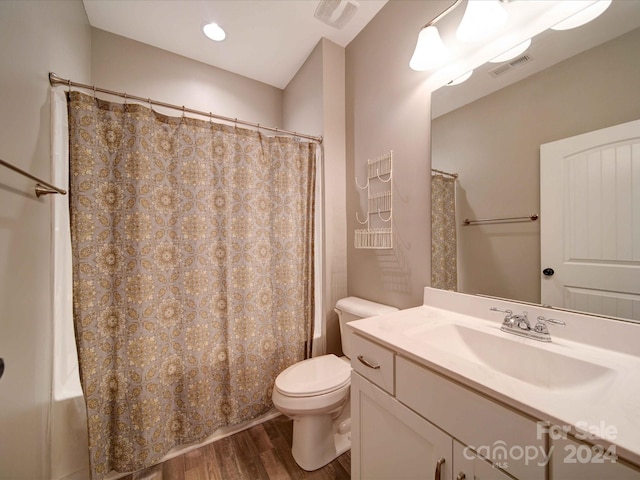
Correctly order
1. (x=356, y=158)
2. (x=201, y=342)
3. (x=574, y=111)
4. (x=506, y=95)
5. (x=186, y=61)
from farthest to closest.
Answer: (x=186, y=61) < (x=356, y=158) < (x=201, y=342) < (x=506, y=95) < (x=574, y=111)

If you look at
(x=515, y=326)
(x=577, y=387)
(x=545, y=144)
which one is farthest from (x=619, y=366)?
(x=545, y=144)

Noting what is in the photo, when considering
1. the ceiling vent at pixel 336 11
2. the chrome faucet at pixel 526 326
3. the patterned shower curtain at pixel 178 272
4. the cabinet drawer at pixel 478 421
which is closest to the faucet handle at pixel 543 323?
the chrome faucet at pixel 526 326

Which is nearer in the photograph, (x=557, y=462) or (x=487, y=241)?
(x=557, y=462)

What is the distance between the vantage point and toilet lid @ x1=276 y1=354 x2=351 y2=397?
3.97 ft

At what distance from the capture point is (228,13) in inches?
60.9

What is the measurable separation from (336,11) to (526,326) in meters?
1.99

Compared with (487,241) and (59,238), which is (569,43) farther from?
(59,238)

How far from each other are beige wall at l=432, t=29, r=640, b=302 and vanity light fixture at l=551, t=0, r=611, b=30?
12cm

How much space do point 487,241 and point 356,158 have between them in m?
1.03

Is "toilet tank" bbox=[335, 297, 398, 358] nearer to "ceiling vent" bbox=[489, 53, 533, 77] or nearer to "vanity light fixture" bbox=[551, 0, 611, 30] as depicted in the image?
"ceiling vent" bbox=[489, 53, 533, 77]

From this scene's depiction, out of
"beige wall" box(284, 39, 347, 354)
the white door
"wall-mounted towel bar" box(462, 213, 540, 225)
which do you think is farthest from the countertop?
"beige wall" box(284, 39, 347, 354)

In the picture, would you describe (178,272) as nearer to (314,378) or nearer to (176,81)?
(314,378)

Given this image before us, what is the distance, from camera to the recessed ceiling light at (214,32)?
163 centimetres

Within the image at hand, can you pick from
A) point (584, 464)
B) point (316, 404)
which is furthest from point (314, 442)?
point (584, 464)
